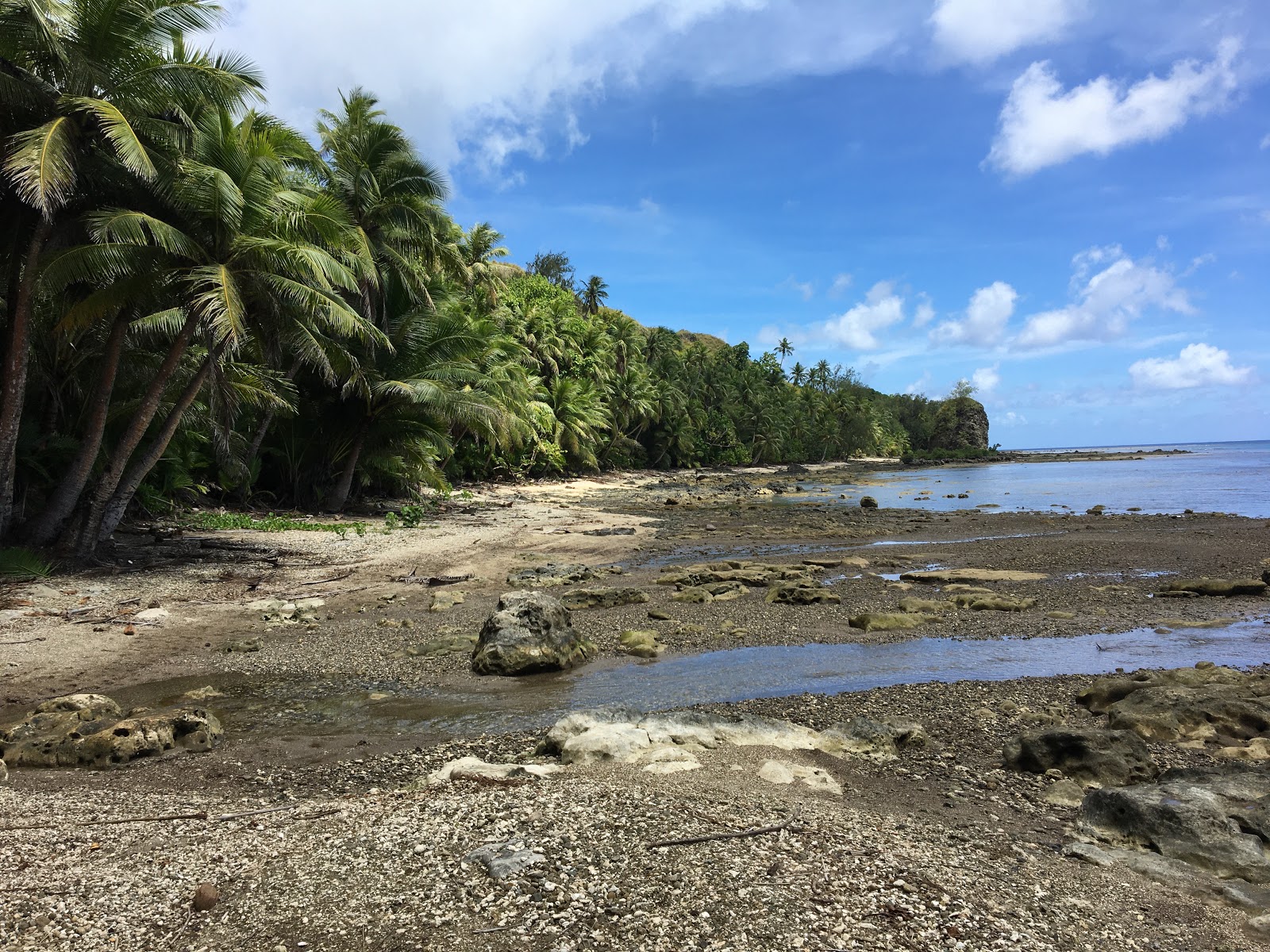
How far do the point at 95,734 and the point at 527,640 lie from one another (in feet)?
14.0

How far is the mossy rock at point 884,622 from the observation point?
36.8 ft

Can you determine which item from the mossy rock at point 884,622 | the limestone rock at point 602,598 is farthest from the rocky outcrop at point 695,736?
the limestone rock at point 602,598

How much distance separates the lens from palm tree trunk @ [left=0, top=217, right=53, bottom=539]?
35.9 ft

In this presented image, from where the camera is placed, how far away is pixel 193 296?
40.1ft

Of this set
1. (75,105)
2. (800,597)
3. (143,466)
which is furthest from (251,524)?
(800,597)

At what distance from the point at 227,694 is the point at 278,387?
42.5 ft

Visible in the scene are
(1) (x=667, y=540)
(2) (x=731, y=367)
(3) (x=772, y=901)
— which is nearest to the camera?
(3) (x=772, y=901)

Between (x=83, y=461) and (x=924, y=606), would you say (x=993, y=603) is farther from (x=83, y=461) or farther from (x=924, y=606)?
(x=83, y=461)

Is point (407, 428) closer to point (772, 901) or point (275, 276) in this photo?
point (275, 276)

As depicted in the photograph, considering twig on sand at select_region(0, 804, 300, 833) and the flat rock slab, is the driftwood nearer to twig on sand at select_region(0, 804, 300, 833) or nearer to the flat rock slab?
twig on sand at select_region(0, 804, 300, 833)

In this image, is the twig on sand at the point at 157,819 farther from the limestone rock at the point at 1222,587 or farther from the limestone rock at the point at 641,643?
the limestone rock at the point at 1222,587

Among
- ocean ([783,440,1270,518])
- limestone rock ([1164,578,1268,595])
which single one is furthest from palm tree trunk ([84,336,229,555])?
ocean ([783,440,1270,518])

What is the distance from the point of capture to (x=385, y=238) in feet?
77.6

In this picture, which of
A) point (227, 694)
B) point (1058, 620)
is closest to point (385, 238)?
point (227, 694)
